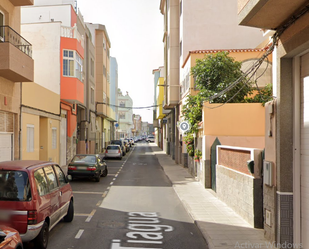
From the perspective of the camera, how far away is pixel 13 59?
41.9ft

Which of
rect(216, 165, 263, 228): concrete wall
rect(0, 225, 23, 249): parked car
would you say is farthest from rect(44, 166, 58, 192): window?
rect(216, 165, 263, 228): concrete wall

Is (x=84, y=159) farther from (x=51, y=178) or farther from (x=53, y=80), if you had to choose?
(x=51, y=178)

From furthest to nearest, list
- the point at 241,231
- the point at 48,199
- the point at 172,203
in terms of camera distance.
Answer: the point at 172,203, the point at 241,231, the point at 48,199

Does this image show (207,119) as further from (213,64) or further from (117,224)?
(117,224)

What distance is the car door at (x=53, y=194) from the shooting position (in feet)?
22.7

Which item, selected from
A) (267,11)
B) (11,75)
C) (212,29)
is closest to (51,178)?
(267,11)

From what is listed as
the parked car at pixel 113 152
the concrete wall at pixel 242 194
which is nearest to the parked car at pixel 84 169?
the concrete wall at pixel 242 194

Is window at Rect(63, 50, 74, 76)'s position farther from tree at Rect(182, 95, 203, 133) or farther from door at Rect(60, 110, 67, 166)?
tree at Rect(182, 95, 203, 133)

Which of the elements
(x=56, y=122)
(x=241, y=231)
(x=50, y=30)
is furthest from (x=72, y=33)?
(x=241, y=231)

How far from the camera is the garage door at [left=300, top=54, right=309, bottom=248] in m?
6.13

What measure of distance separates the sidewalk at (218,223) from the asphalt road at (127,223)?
251 mm

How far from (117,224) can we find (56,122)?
15.4 metres

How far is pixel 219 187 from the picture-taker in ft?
39.9

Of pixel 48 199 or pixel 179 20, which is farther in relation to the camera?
pixel 179 20
